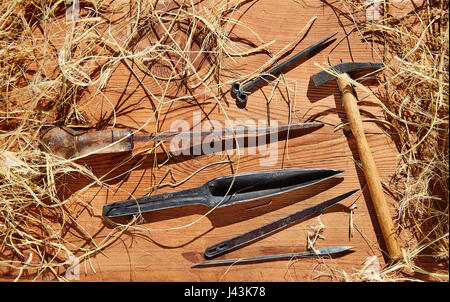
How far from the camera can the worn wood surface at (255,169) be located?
120 centimetres

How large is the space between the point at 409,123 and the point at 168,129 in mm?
782

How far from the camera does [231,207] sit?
1213 millimetres

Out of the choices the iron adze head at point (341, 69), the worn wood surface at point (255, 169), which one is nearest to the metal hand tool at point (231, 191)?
the worn wood surface at point (255, 169)

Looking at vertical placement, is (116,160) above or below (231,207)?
above

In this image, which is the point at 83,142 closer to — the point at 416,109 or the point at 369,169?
the point at 369,169

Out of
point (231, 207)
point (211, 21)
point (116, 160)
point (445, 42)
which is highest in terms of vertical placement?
point (211, 21)

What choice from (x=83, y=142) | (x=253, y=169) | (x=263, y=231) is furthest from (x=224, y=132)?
(x=83, y=142)

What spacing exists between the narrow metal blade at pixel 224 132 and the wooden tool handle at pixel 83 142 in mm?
43

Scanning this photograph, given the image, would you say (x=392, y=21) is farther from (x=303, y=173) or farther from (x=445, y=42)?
(x=303, y=173)

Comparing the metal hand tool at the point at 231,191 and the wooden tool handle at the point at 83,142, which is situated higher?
the wooden tool handle at the point at 83,142

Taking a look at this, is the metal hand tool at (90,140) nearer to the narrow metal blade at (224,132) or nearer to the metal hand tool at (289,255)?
the narrow metal blade at (224,132)

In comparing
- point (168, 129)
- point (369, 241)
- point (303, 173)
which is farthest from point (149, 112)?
point (369, 241)

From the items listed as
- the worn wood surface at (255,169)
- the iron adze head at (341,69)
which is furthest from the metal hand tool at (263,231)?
the iron adze head at (341,69)

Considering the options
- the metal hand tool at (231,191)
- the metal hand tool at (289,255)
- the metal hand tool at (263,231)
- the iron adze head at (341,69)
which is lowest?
the metal hand tool at (289,255)
